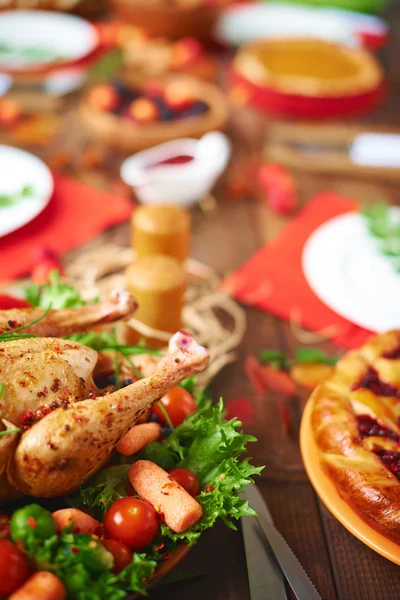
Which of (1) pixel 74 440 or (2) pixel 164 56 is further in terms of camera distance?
(2) pixel 164 56

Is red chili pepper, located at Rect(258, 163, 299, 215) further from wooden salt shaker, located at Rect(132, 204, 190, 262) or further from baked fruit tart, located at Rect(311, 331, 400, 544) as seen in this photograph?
baked fruit tart, located at Rect(311, 331, 400, 544)

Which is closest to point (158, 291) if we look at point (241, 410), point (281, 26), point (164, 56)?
point (241, 410)

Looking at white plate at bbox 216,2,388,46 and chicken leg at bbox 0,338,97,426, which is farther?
white plate at bbox 216,2,388,46

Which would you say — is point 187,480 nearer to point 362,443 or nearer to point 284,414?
point 362,443

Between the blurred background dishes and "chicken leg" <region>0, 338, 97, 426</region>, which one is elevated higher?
"chicken leg" <region>0, 338, 97, 426</region>

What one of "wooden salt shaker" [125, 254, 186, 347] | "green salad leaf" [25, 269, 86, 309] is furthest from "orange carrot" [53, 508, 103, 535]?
"wooden salt shaker" [125, 254, 186, 347]
